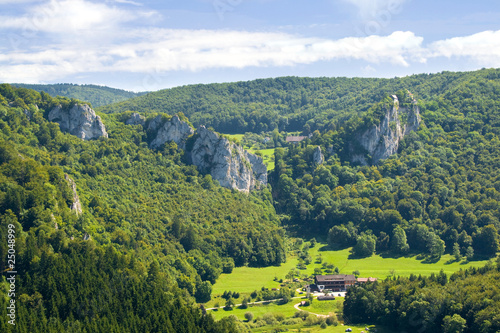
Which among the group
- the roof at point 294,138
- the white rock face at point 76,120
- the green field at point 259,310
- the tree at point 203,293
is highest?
the white rock face at point 76,120

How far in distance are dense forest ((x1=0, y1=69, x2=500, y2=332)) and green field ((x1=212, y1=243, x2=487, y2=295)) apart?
255cm

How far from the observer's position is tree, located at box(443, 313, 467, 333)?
227ft

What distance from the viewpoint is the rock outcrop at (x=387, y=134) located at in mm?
152125

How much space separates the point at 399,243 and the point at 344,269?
16104mm

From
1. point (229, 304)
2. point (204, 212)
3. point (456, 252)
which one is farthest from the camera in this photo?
point (204, 212)

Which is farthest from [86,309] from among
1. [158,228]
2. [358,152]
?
[358,152]

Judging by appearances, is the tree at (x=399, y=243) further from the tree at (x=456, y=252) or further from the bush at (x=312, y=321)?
the bush at (x=312, y=321)

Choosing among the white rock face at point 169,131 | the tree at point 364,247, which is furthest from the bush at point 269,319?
the white rock face at point 169,131

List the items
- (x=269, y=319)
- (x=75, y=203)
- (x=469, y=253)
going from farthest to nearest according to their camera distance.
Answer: (x=469, y=253) < (x=75, y=203) < (x=269, y=319)

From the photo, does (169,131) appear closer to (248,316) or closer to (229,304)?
(229,304)

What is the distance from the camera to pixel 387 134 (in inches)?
5994

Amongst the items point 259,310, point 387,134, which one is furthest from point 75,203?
point 387,134

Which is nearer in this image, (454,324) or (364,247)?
(454,324)

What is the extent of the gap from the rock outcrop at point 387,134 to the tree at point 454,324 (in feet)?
280
